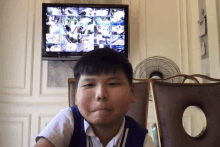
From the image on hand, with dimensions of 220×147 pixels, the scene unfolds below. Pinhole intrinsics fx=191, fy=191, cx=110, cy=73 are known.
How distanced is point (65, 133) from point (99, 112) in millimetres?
148

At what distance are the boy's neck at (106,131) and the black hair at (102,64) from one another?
0.61 ft

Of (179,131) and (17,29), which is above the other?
(17,29)

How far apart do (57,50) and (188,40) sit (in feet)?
5.93

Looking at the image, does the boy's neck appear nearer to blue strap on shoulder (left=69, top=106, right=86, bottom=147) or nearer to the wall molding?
blue strap on shoulder (left=69, top=106, right=86, bottom=147)

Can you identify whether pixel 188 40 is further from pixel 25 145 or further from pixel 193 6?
pixel 25 145

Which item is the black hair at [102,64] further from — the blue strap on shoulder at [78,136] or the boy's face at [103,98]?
the blue strap on shoulder at [78,136]

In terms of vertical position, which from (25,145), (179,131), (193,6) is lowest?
(25,145)

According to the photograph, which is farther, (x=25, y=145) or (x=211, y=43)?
(x=25, y=145)

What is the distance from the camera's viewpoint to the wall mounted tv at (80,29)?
7.75 ft

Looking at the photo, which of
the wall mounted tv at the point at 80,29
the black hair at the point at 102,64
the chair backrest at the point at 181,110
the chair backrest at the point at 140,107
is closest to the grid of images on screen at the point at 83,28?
the wall mounted tv at the point at 80,29

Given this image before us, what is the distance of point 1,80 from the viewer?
2.54 metres

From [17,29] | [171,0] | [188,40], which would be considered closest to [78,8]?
Result: [17,29]

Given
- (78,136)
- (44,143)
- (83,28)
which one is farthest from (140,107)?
(83,28)

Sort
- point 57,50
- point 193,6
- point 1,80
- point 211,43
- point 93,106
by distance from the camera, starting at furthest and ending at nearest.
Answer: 1. point 193,6
2. point 1,80
3. point 57,50
4. point 211,43
5. point 93,106
